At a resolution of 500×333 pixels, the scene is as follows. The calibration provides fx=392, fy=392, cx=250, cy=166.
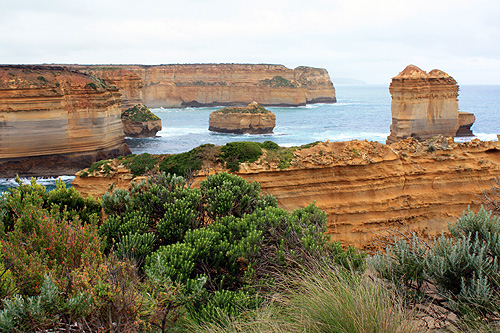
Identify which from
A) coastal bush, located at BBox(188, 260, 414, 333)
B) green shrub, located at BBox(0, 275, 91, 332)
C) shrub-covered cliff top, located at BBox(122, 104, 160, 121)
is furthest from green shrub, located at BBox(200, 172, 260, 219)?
shrub-covered cliff top, located at BBox(122, 104, 160, 121)

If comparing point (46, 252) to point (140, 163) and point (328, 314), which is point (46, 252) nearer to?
point (328, 314)

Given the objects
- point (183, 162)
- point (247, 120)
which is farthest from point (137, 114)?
point (183, 162)

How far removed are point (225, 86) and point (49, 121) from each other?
94.3 metres

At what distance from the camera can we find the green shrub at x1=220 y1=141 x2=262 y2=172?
17.6m

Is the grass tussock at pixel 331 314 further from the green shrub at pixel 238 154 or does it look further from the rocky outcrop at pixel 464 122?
the rocky outcrop at pixel 464 122

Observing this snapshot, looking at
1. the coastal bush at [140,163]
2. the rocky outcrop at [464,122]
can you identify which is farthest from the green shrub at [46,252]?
the rocky outcrop at [464,122]

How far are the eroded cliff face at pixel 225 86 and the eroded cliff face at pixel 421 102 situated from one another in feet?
257

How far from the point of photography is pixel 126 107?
67.8 meters

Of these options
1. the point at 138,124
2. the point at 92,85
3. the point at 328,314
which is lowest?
the point at 328,314

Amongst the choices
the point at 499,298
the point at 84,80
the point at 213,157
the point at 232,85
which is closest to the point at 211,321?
the point at 499,298

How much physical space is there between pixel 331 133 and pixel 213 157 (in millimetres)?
56739

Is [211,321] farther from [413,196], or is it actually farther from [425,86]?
[425,86]

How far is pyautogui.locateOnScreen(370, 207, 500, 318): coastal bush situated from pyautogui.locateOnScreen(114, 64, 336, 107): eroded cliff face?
122 m

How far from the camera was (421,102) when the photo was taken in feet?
161
